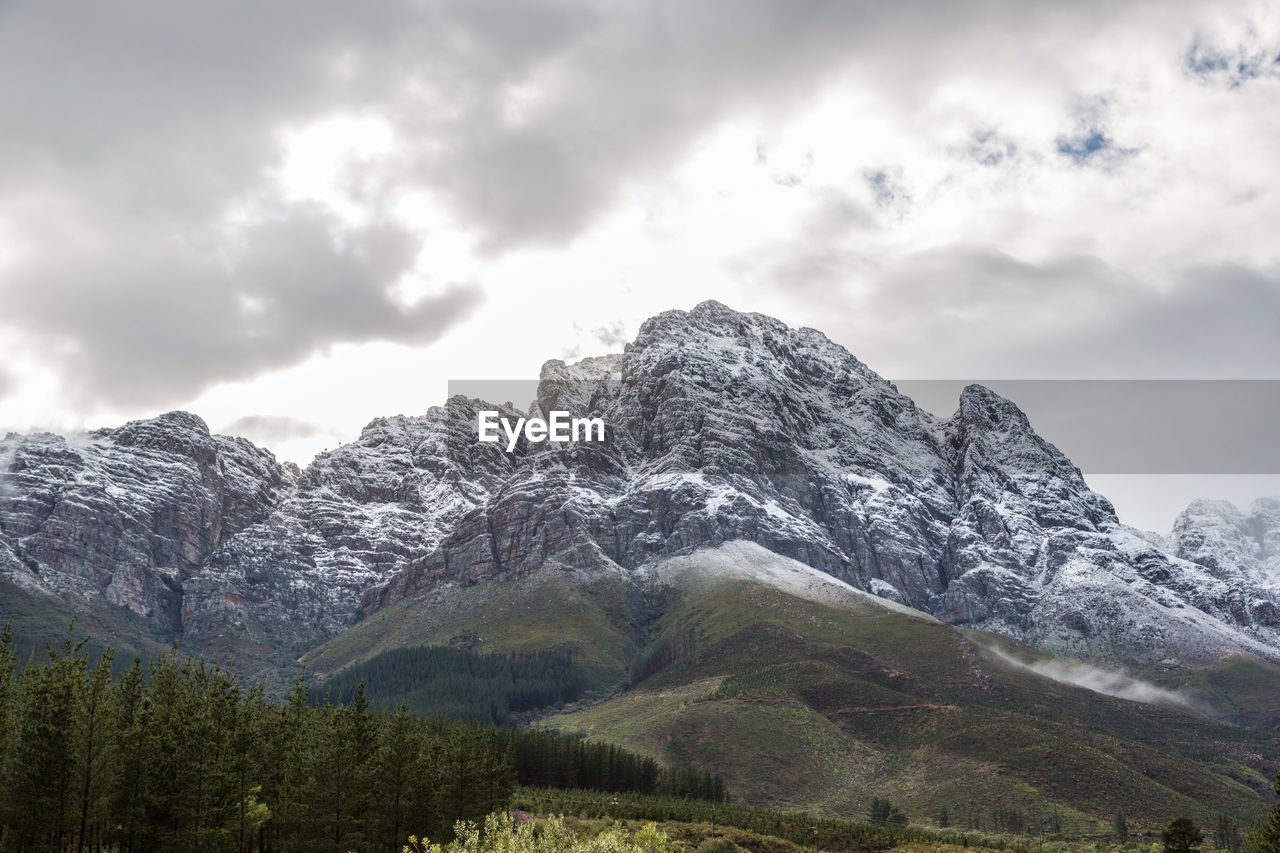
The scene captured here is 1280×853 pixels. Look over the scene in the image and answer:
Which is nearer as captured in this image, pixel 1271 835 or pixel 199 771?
pixel 199 771

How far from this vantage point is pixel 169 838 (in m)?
65.1

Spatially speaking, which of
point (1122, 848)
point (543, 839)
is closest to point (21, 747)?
point (543, 839)

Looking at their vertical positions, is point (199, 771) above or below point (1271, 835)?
above

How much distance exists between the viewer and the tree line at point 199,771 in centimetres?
6247

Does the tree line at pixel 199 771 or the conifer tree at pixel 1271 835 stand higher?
the tree line at pixel 199 771

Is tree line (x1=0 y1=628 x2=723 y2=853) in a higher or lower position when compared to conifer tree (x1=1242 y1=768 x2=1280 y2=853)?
higher

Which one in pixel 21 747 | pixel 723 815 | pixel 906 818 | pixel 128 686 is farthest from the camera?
pixel 906 818

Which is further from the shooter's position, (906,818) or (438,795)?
(906,818)

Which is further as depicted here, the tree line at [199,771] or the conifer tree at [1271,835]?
the conifer tree at [1271,835]

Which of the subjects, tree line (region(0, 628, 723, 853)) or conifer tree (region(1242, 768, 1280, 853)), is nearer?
tree line (region(0, 628, 723, 853))

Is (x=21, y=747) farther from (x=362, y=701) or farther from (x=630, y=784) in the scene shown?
(x=630, y=784)

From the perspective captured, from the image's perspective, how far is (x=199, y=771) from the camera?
66312 millimetres

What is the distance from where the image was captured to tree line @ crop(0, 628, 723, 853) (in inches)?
2459

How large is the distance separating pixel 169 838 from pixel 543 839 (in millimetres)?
42116
